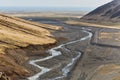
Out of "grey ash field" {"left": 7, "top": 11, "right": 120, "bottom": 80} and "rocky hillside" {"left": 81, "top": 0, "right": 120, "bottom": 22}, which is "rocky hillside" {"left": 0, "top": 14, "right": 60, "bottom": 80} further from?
"rocky hillside" {"left": 81, "top": 0, "right": 120, "bottom": 22}

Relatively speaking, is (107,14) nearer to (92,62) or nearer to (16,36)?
(16,36)

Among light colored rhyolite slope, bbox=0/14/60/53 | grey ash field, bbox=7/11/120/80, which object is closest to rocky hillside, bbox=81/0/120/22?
grey ash field, bbox=7/11/120/80

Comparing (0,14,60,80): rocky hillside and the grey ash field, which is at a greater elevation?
(0,14,60,80): rocky hillside

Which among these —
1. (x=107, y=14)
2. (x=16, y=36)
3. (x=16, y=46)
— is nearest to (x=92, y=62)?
(x=16, y=46)

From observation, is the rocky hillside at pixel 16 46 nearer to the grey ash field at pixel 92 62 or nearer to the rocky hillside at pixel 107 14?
the grey ash field at pixel 92 62

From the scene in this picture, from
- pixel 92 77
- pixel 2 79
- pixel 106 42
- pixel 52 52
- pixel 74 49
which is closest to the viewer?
pixel 2 79

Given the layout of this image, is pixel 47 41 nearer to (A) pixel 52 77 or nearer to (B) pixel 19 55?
(B) pixel 19 55

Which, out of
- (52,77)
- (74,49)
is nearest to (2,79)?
(52,77)

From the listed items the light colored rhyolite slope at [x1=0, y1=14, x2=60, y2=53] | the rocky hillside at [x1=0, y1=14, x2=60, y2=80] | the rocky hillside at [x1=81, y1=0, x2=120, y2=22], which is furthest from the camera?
the rocky hillside at [x1=81, y1=0, x2=120, y2=22]
